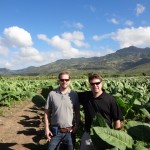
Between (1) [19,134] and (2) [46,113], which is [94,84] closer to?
(2) [46,113]

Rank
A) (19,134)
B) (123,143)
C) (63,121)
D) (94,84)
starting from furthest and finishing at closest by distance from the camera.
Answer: (19,134), (63,121), (94,84), (123,143)

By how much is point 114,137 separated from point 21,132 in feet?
20.5

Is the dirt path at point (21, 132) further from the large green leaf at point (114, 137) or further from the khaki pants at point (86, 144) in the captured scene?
the large green leaf at point (114, 137)

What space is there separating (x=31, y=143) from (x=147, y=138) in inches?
196

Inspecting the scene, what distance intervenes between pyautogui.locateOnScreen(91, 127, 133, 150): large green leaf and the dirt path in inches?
179

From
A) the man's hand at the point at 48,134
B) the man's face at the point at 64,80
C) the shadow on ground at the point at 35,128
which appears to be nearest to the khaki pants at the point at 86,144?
the man's hand at the point at 48,134

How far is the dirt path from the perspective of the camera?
26.2 feet

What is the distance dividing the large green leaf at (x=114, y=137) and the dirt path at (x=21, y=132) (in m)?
4.54

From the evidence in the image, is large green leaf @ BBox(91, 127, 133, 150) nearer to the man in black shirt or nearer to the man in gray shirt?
the man in black shirt

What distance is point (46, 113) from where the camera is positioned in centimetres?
539

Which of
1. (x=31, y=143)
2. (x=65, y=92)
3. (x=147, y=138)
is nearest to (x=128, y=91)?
(x=31, y=143)

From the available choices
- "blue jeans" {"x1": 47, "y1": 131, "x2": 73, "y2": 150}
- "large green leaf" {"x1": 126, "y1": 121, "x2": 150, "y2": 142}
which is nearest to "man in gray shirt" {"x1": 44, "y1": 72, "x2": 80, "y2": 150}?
"blue jeans" {"x1": 47, "y1": 131, "x2": 73, "y2": 150}

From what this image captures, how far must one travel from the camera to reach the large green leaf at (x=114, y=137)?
334cm

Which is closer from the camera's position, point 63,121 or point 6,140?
point 63,121
